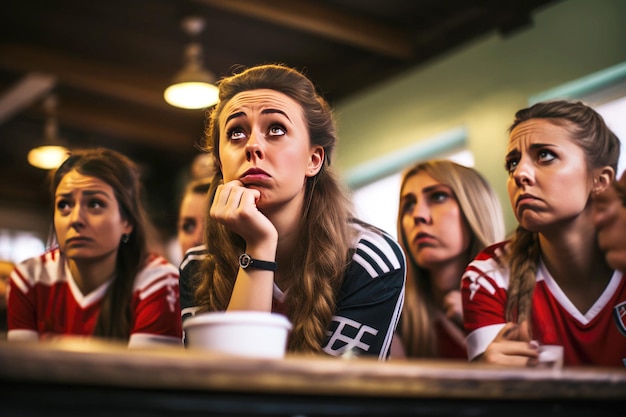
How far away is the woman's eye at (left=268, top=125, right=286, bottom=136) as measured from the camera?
1667 mm

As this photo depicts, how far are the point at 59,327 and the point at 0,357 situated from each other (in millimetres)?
1425

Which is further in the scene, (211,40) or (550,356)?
(211,40)

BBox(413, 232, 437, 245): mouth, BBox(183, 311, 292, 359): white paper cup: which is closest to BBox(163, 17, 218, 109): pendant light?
BBox(413, 232, 437, 245): mouth

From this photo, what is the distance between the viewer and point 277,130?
1671mm

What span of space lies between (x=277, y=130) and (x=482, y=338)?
69 centimetres

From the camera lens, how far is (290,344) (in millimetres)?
1531

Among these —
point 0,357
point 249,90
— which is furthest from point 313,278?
point 0,357

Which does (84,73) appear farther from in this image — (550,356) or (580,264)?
(550,356)

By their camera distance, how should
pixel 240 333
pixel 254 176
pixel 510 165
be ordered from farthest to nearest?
pixel 510 165 → pixel 254 176 → pixel 240 333

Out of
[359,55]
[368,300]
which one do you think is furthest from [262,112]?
[359,55]

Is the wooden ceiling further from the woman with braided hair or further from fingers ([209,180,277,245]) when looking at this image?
fingers ([209,180,277,245])

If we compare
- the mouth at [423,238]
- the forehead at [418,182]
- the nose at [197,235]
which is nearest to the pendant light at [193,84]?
the nose at [197,235]

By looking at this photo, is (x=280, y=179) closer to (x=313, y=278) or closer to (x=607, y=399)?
(x=313, y=278)

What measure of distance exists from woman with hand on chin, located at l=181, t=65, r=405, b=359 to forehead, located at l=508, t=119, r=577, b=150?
43 centimetres
